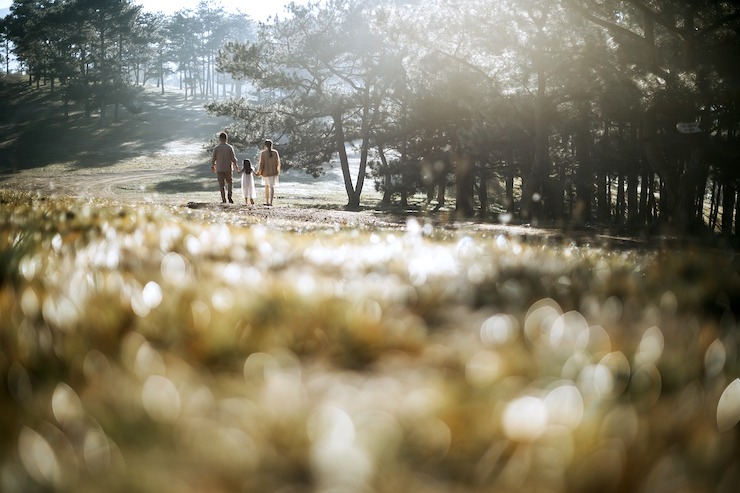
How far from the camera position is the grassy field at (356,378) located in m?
1.19

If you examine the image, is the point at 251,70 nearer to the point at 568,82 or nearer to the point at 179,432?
the point at 568,82

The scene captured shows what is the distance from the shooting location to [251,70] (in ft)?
115

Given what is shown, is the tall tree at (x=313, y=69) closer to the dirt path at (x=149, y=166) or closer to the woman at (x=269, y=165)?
the dirt path at (x=149, y=166)

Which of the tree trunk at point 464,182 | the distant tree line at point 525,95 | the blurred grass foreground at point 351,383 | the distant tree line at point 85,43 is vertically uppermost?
the distant tree line at point 85,43

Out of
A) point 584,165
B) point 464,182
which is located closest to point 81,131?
point 464,182

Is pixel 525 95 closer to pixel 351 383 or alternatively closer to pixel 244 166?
pixel 244 166

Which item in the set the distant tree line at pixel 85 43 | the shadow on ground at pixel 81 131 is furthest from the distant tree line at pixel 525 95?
the distant tree line at pixel 85 43

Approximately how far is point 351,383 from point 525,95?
30.1 metres

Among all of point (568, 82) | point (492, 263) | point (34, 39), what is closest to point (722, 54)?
point (568, 82)

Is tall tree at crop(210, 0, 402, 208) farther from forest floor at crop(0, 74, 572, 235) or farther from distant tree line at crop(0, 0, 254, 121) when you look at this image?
distant tree line at crop(0, 0, 254, 121)

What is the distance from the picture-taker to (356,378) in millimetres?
1901

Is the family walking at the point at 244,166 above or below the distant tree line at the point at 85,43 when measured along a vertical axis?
below

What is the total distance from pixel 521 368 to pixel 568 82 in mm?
26352

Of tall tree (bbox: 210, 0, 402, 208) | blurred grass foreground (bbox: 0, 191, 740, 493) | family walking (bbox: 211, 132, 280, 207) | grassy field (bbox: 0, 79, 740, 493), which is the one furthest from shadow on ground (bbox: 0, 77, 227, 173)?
blurred grass foreground (bbox: 0, 191, 740, 493)
